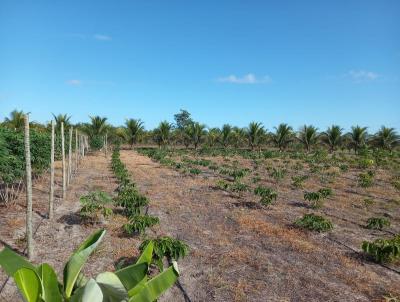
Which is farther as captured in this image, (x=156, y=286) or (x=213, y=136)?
(x=213, y=136)

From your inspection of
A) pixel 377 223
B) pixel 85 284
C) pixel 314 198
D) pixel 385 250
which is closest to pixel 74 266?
pixel 85 284

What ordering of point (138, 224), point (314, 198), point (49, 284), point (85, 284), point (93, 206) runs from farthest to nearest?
point (314, 198)
point (93, 206)
point (138, 224)
point (49, 284)
point (85, 284)

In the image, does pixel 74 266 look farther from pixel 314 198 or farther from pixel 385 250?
pixel 314 198

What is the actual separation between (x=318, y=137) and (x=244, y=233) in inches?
1318

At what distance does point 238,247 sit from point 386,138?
114ft

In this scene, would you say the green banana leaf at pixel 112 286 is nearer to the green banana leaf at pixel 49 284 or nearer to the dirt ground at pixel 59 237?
the green banana leaf at pixel 49 284

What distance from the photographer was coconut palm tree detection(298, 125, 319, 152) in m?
Result: 38.5

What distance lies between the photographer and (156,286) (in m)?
2.48

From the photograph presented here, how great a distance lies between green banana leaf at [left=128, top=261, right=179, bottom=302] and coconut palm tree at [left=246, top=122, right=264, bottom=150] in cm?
3718

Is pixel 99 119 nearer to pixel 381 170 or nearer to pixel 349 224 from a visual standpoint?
pixel 381 170

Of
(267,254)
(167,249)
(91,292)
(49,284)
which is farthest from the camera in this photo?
(267,254)

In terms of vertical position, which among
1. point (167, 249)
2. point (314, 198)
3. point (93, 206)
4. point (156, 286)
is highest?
point (156, 286)

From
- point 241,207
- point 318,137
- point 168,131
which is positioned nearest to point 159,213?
point 241,207

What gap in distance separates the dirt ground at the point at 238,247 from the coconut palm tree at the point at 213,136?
30595mm
